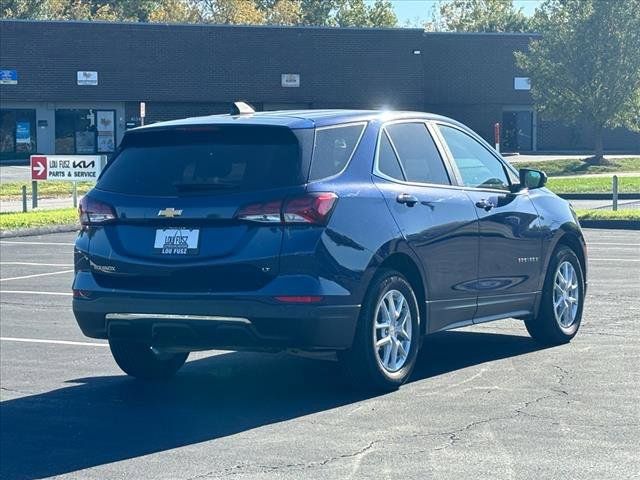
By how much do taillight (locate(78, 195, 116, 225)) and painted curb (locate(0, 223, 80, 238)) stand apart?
659 inches

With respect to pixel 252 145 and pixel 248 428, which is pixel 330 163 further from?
pixel 248 428

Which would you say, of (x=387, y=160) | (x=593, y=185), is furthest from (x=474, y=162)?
(x=593, y=185)

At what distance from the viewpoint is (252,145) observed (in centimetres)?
812

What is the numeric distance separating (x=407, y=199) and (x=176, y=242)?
5.22 feet

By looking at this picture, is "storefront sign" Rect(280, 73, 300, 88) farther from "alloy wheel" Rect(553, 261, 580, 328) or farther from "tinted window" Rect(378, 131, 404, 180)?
"tinted window" Rect(378, 131, 404, 180)

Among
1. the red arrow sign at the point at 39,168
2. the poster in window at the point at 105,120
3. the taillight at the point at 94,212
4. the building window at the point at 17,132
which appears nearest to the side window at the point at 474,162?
the taillight at the point at 94,212

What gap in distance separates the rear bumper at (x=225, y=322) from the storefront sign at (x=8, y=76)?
50620 mm

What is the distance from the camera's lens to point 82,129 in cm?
5938

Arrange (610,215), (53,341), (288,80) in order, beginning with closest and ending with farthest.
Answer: (53,341) → (610,215) → (288,80)

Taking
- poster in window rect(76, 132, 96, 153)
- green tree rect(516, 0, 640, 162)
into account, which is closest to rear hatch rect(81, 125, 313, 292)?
green tree rect(516, 0, 640, 162)

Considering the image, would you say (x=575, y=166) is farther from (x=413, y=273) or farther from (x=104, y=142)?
(x=413, y=273)

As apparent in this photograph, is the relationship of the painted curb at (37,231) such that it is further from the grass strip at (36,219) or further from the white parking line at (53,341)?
the white parking line at (53,341)

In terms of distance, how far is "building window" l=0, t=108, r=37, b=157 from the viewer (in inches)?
2303

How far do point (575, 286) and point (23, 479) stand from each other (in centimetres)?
534
